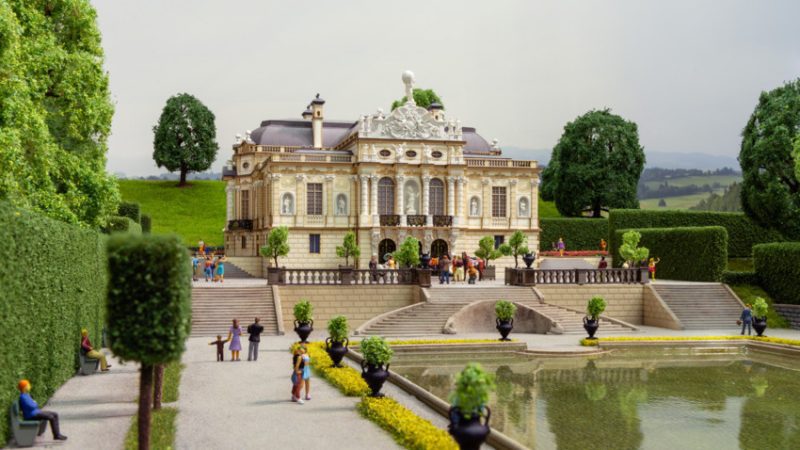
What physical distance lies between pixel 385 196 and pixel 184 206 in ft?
122

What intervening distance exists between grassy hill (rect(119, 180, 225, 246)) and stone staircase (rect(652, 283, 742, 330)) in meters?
48.0

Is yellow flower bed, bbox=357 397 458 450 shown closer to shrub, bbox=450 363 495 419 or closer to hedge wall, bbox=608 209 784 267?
shrub, bbox=450 363 495 419

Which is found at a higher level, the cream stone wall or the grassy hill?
the grassy hill

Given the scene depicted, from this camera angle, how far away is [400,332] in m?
34.9

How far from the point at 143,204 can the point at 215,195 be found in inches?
332

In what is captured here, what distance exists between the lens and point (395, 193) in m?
55.6

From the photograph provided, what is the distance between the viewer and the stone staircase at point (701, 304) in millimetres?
38250

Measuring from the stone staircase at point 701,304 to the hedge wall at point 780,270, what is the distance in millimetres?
2124

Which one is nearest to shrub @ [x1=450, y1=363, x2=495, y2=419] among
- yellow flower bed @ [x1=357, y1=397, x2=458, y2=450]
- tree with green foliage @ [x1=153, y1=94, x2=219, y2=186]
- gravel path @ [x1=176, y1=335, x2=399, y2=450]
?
yellow flower bed @ [x1=357, y1=397, x2=458, y2=450]

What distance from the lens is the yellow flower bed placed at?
14562mm

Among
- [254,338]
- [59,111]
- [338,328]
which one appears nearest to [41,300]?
[338,328]

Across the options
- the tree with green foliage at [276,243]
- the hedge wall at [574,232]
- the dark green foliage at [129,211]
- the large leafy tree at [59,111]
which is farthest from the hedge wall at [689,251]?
the dark green foliage at [129,211]

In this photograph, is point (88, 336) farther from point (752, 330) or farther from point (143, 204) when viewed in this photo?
point (143, 204)

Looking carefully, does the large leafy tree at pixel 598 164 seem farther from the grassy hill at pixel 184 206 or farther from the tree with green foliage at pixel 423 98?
the grassy hill at pixel 184 206
